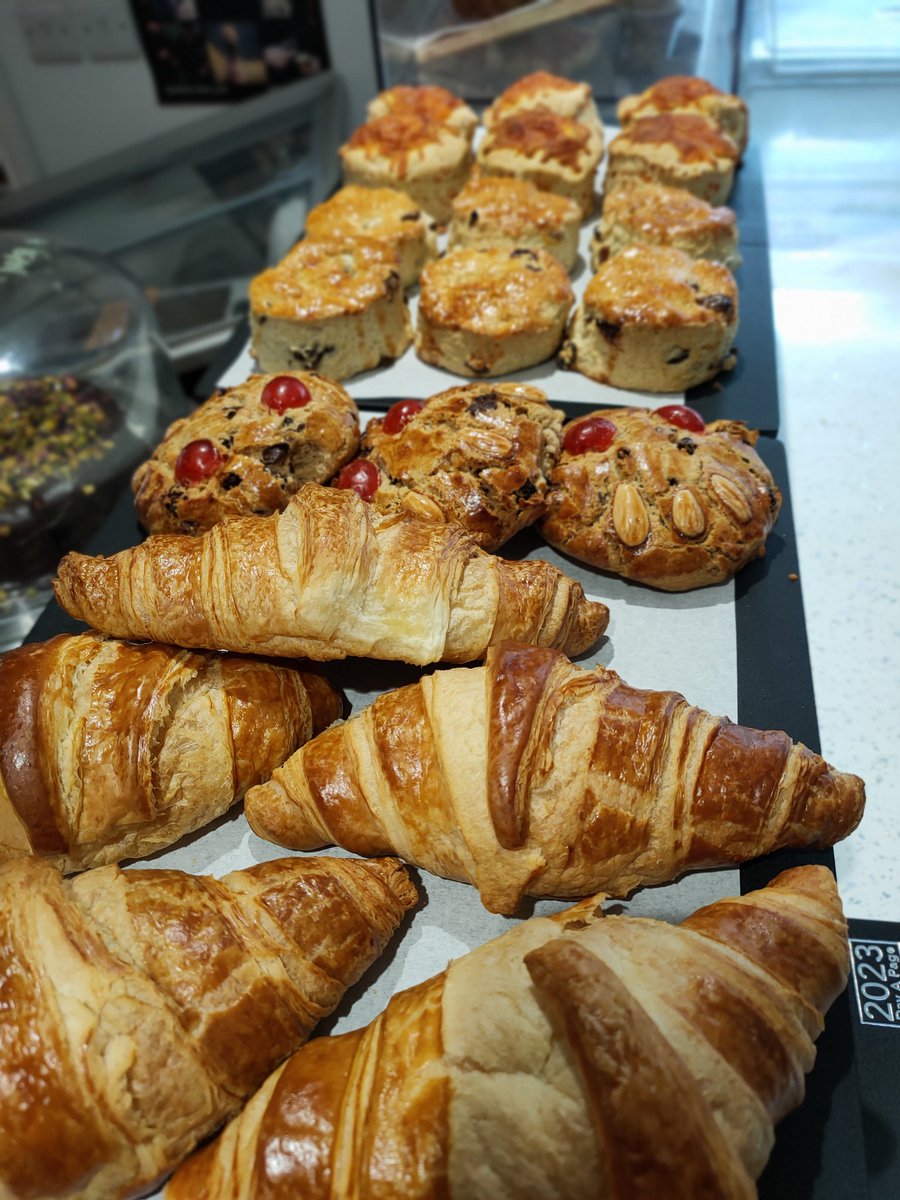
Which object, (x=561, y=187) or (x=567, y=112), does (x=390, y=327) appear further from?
(x=567, y=112)

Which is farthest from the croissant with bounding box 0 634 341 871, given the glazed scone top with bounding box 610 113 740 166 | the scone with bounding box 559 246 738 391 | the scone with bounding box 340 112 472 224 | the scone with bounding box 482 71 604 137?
the scone with bounding box 482 71 604 137

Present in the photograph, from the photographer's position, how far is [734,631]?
6.94 feet

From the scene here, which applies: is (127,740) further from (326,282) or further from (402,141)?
(402,141)

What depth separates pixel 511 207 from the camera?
333cm

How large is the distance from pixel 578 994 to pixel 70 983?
757 mm

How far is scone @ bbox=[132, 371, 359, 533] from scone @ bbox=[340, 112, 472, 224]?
177 cm

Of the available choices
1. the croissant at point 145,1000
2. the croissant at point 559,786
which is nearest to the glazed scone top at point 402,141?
the croissant at point 559,786

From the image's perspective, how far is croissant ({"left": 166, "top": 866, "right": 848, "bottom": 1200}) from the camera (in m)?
1.13

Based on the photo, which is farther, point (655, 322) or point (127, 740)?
point (655, 322)

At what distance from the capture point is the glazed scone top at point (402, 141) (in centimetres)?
371

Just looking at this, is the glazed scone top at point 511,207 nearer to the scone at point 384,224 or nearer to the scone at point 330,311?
the scone at point 384,224

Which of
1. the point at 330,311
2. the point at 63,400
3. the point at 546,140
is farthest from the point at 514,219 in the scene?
the point at 63,400

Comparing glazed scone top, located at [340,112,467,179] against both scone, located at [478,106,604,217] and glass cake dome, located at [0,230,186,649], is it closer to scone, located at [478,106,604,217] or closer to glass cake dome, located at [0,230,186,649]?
scone, located at [478,106,604,217]

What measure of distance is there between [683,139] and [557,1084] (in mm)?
3693
